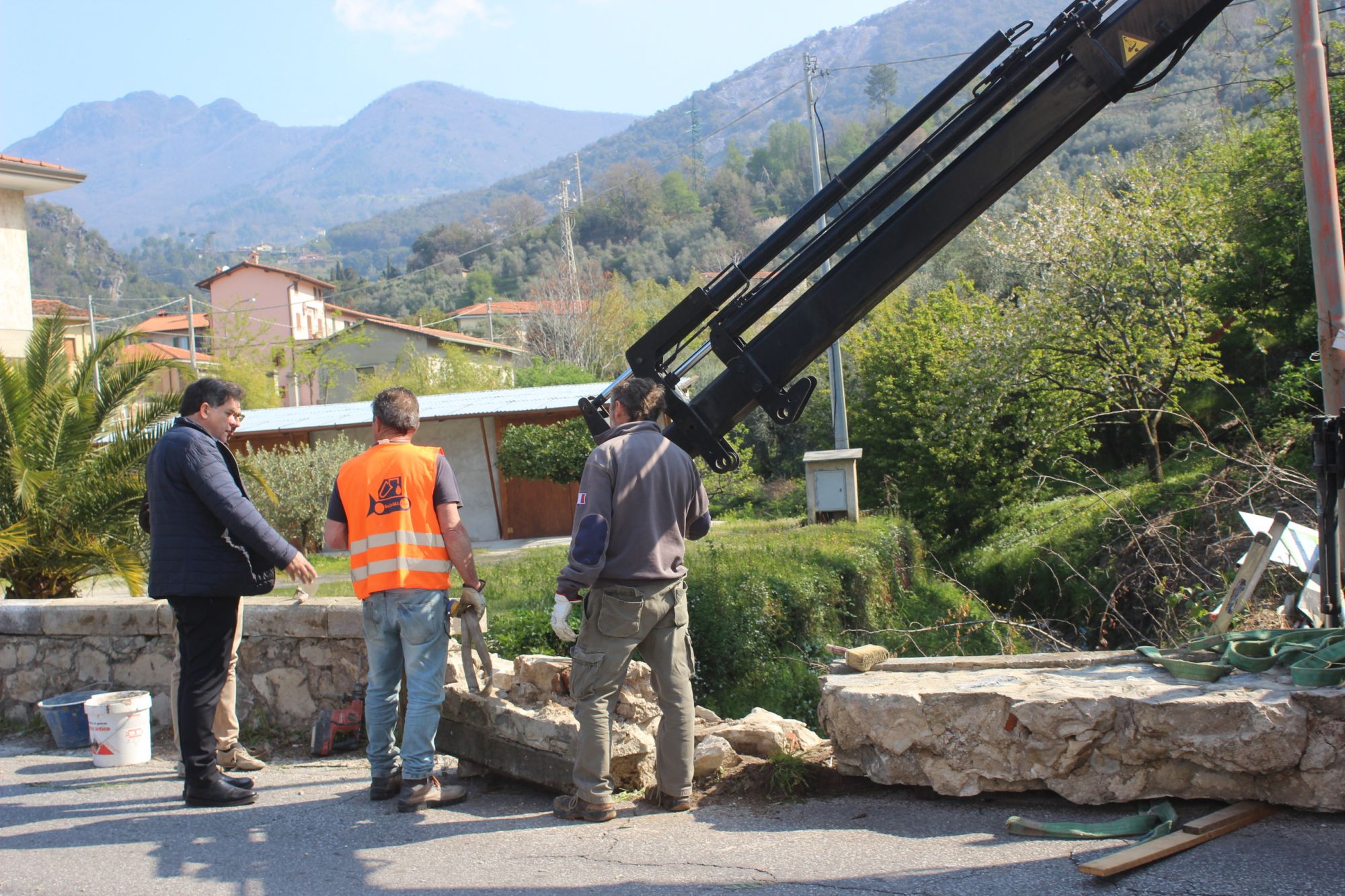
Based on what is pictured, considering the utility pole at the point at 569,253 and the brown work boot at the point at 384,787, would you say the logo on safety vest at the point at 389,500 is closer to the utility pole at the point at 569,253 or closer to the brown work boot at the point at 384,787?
the brown work boot at the point at 384,787

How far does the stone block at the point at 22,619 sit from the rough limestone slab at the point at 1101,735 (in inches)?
210

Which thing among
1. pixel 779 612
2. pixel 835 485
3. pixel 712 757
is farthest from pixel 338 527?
pixel 835 485

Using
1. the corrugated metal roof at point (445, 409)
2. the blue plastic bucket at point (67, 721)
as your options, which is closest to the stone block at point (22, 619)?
the blue plastic bucket at point (67, 721)

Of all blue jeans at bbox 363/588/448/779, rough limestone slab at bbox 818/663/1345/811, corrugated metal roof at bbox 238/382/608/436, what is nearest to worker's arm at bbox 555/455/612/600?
blue jeans at bbox 363/588/448/779

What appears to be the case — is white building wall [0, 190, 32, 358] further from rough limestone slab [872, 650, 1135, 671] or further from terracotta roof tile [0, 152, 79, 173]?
rough limestone slab [872, 650, 1135, 671]

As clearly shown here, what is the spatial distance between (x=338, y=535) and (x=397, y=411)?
0.70 metres

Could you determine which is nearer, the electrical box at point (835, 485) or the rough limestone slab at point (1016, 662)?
the rough limestone slab at point (1016, 662)

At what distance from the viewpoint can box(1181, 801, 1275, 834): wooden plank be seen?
12.8ft

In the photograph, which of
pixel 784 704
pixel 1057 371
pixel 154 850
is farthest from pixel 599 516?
pixel 1057 371

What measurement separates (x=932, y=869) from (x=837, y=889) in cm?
41

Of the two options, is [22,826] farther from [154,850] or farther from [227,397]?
[227,397]

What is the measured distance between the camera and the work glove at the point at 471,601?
16.9 feet

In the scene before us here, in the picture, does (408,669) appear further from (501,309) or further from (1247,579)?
(501,309)

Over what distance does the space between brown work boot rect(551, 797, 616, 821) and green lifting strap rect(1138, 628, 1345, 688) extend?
2661 millimetres
